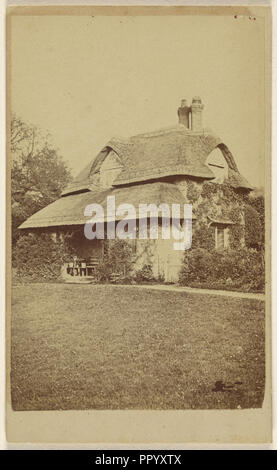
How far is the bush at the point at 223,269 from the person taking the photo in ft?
27.5

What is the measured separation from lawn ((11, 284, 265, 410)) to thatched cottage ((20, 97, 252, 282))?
0.72m

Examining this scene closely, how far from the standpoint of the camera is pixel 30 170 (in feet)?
28.4

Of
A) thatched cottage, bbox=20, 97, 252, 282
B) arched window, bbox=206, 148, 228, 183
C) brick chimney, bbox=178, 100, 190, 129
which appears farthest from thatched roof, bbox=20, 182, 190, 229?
brick chimney, bbox=178, 100, 190, 129

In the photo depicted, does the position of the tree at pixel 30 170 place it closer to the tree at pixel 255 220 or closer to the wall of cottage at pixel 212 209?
the wall of cottage at pixel 212 209

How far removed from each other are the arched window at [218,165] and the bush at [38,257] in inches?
113

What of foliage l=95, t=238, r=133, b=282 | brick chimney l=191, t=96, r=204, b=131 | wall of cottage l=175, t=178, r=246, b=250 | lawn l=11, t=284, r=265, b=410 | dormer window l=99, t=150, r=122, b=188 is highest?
brick chimney l=191, t=96, r=204, b=131

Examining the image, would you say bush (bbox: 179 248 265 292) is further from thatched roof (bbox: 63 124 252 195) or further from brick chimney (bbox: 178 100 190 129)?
brick chimney (bbox: 178 100 190 129)

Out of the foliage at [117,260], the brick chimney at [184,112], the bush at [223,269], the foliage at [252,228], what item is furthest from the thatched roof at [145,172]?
the bush at [223,269]

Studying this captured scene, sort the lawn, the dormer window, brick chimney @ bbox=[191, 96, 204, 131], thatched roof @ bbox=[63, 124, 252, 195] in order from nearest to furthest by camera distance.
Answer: the lawn → brick chimney @ bbox=[191, 96, 204, 131] → thatched roof @ bbox=[63, 124, 252, 195] → the dormer window

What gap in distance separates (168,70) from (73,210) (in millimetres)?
2833

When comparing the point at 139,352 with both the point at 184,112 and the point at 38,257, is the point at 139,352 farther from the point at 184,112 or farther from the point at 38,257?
the point at 184,112

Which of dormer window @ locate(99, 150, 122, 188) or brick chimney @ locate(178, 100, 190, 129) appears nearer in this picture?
brick chimney @ locate(178, 100, 190, 129)

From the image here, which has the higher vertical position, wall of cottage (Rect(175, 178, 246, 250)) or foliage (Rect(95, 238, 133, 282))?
wall of cottage (Rect(175, 178, 246, 250))

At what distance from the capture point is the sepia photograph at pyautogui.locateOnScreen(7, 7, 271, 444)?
26.8 ft
